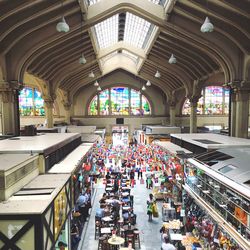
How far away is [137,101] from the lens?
31.8 m

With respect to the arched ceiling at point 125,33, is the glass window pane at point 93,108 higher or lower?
lower

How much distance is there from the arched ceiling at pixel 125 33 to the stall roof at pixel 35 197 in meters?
5.68

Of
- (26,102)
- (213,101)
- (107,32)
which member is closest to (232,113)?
(107,32)

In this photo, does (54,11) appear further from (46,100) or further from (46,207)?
(46,100)

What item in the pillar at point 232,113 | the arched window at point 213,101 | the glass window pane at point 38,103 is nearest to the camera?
the pillar at point 232,113

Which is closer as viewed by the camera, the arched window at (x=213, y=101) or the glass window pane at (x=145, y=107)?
the arched window at (x=213, y=101)

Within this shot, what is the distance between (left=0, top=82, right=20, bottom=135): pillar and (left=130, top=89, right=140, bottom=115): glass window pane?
19.6m

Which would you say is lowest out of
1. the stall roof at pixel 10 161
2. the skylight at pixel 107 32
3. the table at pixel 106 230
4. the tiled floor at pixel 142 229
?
the tiled floor at pixel 142 229

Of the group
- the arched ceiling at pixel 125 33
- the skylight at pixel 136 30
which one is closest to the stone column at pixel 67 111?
the arched ceiling at pixel 125 33

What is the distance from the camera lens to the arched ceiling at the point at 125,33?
→ 10344mm

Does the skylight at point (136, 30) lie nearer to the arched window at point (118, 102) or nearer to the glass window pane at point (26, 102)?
the arched window at point (118, 102)

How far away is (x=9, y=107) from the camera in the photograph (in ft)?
41.2

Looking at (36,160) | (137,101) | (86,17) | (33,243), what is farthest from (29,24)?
(137,101)

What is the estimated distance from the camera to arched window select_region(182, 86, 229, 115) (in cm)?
3067
